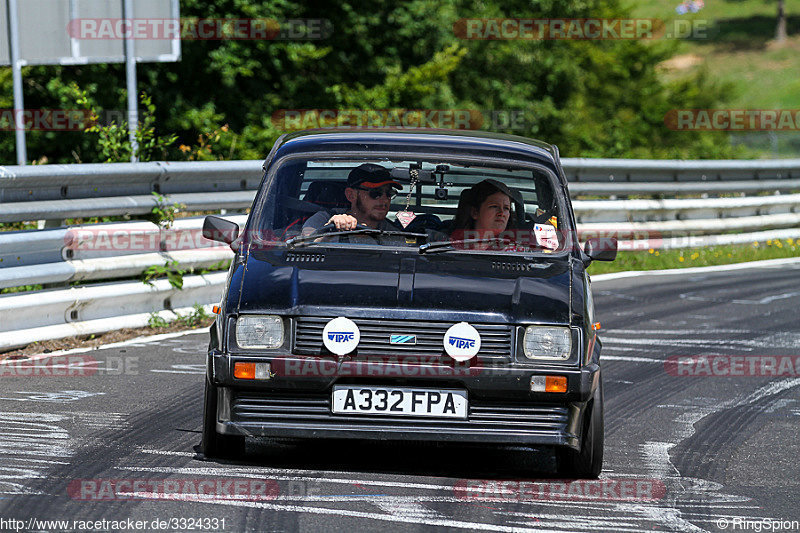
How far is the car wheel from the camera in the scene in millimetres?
5992

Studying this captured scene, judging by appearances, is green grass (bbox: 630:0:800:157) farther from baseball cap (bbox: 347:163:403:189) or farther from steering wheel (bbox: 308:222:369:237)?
steering wheel (bbox: 308:222:369:237)

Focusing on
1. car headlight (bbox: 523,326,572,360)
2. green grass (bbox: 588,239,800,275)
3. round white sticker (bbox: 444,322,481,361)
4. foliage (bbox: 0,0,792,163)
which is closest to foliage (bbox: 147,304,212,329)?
round white sticker (bbox: 444,322,481,361)

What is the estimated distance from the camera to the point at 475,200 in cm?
689

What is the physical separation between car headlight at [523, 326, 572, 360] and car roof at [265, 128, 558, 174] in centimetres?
146

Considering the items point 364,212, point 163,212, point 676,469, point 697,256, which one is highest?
point 364,212

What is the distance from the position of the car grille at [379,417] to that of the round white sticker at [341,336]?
8.8 inches

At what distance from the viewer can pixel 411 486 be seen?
5.72 m

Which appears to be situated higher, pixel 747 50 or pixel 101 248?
pixel 747 50

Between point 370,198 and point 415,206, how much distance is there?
326 millimetres

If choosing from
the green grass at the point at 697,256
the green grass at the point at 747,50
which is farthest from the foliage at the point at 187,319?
the green grass at the point at 747,50

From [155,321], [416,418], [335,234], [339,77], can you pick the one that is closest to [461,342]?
[416,418]

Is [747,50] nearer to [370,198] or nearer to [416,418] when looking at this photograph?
[370,198]

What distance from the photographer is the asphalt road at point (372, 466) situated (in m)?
5.16

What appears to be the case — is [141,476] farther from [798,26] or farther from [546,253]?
[798,26]
